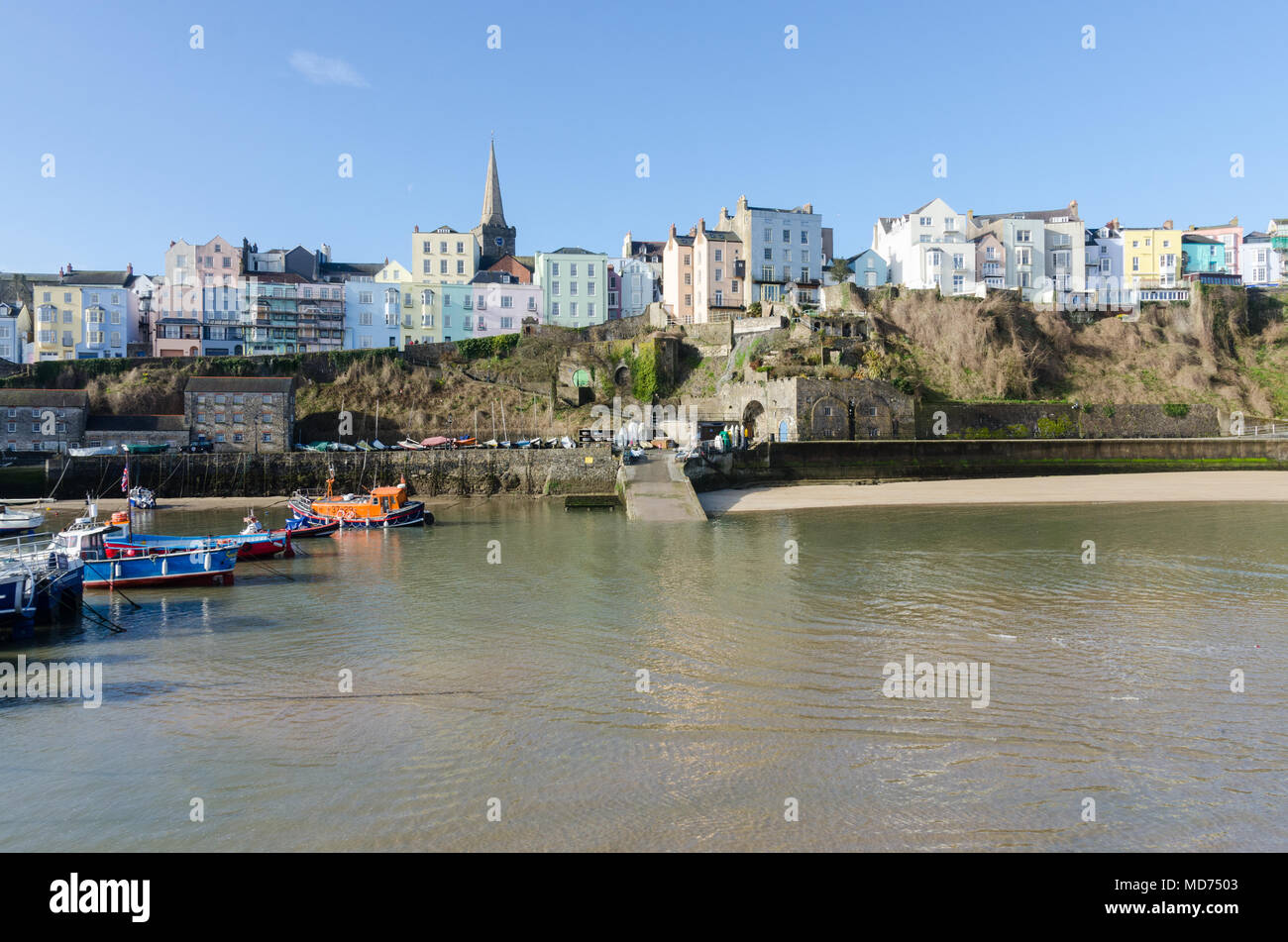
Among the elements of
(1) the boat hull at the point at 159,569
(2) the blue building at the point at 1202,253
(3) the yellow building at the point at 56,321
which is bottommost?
(1) the boat hull at the point at 159,569

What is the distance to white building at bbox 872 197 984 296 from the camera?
174 feet

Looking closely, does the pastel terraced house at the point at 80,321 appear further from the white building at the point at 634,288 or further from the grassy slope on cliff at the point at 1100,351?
the grassy slope on cliff at the point at 1100,351

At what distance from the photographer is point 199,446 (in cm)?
3953

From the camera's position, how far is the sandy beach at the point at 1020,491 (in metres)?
29.7

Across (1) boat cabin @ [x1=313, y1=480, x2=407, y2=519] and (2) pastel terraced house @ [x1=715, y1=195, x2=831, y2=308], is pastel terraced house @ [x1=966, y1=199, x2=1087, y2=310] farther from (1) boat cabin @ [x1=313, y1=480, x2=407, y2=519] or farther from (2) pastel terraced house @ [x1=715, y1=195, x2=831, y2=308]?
(1) boat cabin @ [x1=313, y1=480, x2=407, y2=519]

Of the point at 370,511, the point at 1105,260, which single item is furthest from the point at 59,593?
the point at 1105,260

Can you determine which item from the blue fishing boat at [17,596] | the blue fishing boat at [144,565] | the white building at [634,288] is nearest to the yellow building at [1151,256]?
the white building at [634,288]

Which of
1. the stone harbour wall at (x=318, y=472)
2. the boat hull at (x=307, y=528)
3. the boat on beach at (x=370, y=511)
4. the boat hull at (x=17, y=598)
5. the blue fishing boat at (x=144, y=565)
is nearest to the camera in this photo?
the boat hull at (x=17, y=598)

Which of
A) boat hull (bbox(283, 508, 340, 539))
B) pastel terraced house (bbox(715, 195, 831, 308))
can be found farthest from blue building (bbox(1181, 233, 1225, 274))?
boat hull (bbox(283, 508, 340, 539))

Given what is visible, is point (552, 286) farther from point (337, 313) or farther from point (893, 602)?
point (893, 602)

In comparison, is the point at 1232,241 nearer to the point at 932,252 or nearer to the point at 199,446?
the point at 932,252

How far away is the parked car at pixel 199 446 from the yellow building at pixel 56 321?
21.5m

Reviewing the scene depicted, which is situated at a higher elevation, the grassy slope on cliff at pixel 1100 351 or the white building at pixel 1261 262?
the white building at pixel 1261 262

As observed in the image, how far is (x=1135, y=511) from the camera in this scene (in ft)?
87.1
